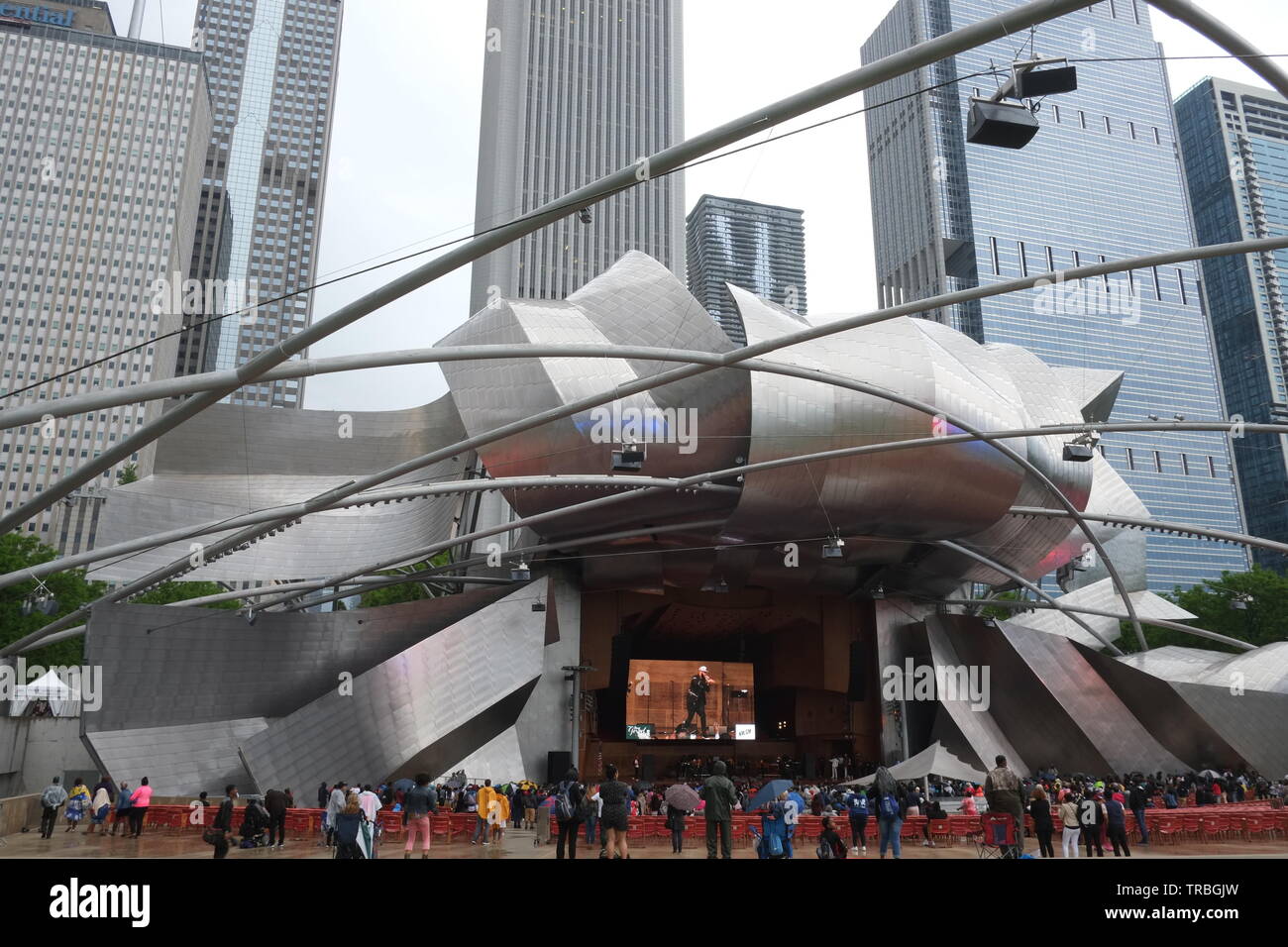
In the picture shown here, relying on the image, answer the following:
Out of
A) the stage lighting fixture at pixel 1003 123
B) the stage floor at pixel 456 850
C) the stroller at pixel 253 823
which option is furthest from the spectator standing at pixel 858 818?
the stage lighting fixture at pixel 1003 123

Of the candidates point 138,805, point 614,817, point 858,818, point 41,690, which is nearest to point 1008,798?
point 858,818

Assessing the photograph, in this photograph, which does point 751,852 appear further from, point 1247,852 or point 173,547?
point 173,547

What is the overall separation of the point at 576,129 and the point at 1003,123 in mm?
114878

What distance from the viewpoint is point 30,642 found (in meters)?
26.7

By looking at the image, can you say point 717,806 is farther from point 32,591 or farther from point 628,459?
point 32,591

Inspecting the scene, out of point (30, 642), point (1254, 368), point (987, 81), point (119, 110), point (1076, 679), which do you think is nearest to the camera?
point (30, 642)

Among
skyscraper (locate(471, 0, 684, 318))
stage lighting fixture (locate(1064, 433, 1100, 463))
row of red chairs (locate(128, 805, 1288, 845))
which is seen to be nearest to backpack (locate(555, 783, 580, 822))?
row of red chairs (locate(128, 805, 1288, 845))

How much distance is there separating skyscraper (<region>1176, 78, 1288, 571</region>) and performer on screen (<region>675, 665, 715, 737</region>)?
7109 centimetres

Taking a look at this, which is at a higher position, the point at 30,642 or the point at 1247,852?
the point at 30,642

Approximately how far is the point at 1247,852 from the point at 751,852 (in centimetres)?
809

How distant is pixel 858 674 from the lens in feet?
135

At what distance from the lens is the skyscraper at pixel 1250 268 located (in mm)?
90750

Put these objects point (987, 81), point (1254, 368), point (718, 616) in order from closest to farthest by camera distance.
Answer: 1. point (718, 616)
2. point (987, 81)
3. point (1254, 368)
